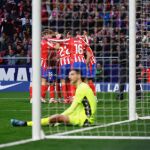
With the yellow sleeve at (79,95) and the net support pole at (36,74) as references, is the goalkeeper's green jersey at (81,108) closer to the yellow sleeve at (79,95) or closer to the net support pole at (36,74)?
the yellow sleeve at (79,95)

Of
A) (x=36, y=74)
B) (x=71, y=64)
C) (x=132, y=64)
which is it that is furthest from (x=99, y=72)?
(x=36, y=74)

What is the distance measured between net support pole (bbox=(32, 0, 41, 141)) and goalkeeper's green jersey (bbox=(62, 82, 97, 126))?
149 cm

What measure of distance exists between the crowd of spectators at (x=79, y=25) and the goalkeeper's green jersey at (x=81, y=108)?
310 centimetres

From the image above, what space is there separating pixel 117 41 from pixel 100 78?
378 centimetres

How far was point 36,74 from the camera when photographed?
28.7 ft

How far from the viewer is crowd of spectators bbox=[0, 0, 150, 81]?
50.8ft

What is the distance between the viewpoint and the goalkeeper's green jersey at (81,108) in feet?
33.4

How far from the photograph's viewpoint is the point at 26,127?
33.7ft

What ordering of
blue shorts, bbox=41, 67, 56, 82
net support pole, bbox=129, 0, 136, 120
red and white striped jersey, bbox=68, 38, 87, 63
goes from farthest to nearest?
blue shorts, bbox=41, 67, 56, 82, red and white striped jersey, bbox=68, 38, 87, 63, net support pole, bbox=129, 0, 136, 120

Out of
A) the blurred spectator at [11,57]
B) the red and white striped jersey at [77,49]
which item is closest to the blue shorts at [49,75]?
the red and white striped jersey at [77,49]

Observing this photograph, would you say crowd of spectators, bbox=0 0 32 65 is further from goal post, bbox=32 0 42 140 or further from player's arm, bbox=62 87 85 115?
goal post, bbox=32 0 42 140

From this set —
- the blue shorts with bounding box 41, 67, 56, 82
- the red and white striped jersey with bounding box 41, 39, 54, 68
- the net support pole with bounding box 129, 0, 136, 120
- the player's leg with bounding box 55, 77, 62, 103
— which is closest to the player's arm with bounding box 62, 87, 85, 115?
the net support pole with bounding box 129, 0, 136, 120

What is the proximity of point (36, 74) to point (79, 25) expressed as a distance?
31.3ft

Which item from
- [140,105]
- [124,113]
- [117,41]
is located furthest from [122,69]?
[124,113]
